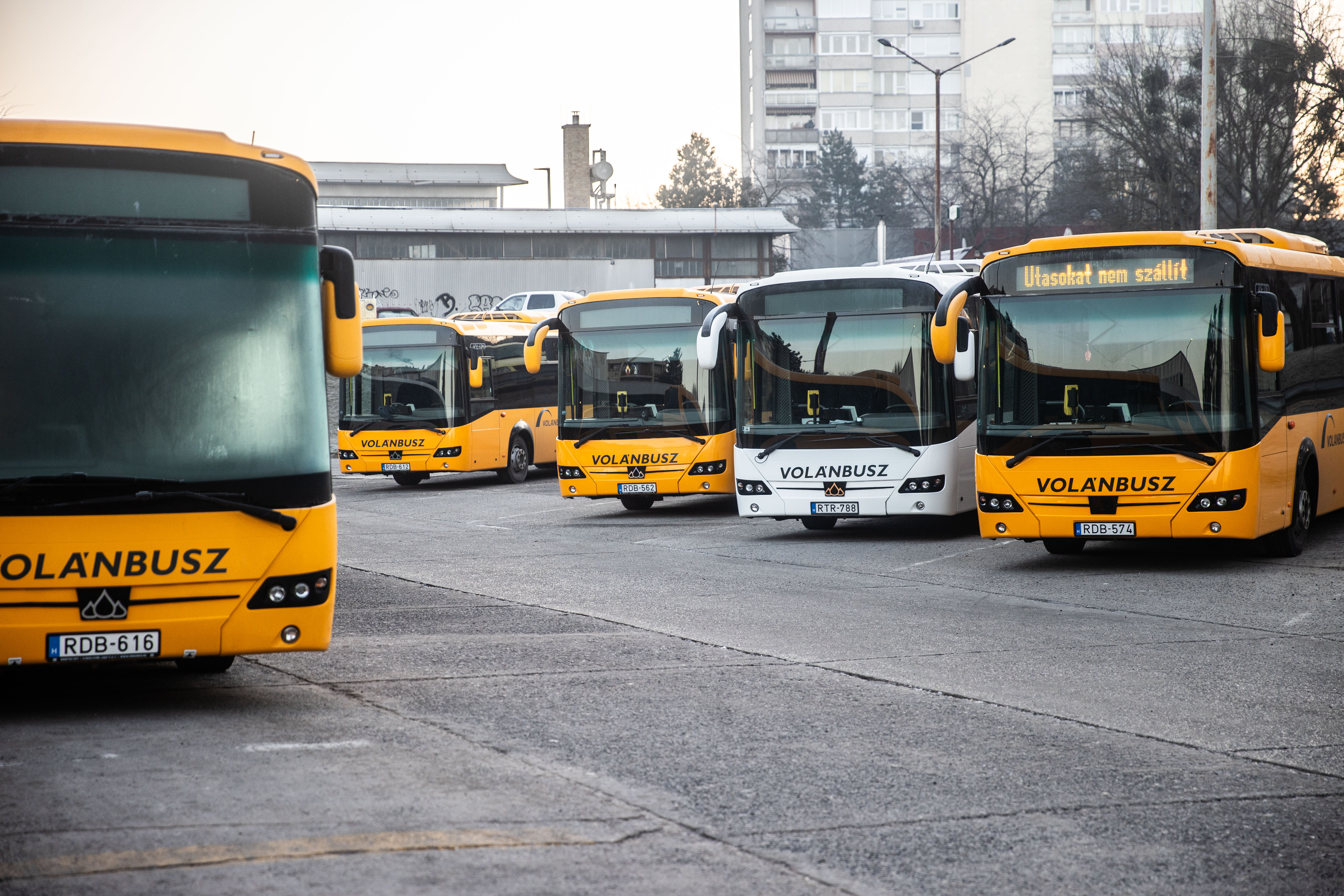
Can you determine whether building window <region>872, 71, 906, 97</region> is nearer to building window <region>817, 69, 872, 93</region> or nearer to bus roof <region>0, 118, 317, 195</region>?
building window <region>817, 69, 872, 93</region>

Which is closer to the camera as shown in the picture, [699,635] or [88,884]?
[88,884]

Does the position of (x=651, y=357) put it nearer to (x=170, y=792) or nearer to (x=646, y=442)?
(x=646, y=442)

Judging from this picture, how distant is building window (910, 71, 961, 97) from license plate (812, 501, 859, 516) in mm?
101601

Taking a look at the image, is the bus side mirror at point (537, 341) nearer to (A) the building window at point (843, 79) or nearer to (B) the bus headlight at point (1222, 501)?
(B) the bus headlight at point (1222, 501)

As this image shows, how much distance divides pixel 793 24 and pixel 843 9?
12.3ft

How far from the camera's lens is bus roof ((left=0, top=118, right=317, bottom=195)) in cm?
729

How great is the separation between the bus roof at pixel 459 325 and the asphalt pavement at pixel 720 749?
626 inches

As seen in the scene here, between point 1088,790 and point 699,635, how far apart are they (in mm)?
4534

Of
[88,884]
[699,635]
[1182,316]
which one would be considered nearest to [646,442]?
[1182,316]

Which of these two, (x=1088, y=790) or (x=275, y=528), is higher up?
(x=275, y=528)

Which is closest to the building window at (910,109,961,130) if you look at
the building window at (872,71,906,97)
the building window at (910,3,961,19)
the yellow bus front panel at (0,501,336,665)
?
the building window at (872,71,906,97)

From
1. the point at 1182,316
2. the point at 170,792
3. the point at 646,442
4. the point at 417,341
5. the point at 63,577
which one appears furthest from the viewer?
the point at 417,341

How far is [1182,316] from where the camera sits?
13.4 m

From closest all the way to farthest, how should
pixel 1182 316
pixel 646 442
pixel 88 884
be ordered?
pixel 88 884, pixel 1182 316, pixel 646 442
